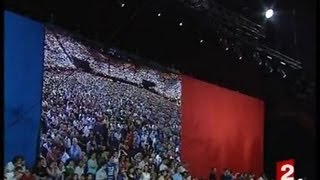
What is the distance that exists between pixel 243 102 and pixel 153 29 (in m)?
1.78

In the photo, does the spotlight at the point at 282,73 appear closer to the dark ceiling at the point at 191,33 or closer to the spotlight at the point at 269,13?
the dark ceiling at the point at 191,33

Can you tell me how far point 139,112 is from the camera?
18.1 ft

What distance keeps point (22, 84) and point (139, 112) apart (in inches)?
53.9

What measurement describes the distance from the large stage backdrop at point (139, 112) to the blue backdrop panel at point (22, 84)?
0.03 m

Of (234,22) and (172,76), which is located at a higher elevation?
(234,22)

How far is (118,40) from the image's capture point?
208 inches

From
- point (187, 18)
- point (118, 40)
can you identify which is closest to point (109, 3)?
point (118, 40)

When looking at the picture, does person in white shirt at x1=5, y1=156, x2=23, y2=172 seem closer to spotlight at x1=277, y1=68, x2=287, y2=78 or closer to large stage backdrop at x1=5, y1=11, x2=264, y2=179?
large stage backdrop at x1=5, y1=11, x2=264, y2=179

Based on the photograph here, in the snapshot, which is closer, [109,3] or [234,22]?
[109,3]

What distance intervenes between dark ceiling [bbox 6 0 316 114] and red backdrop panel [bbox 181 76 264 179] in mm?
139

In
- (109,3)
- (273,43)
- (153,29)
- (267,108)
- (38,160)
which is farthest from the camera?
(267,108)

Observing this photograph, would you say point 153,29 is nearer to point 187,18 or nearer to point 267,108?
point 187,18

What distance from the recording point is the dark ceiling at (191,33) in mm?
4988

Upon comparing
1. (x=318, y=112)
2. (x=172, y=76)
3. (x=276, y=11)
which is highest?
(x=276, y=11)
